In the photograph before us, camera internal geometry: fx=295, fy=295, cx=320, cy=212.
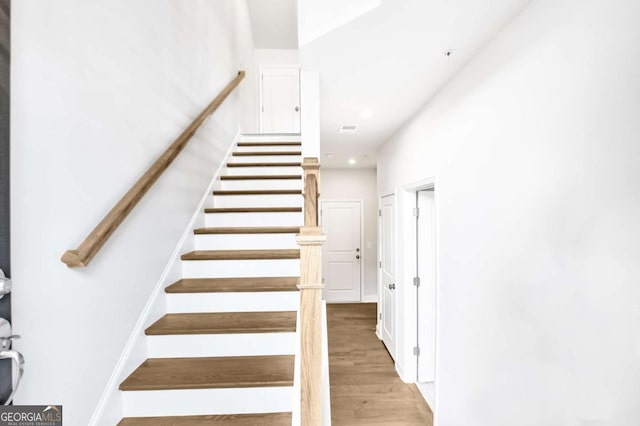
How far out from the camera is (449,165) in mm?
2076

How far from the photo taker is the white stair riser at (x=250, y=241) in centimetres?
227

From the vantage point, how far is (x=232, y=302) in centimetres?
180

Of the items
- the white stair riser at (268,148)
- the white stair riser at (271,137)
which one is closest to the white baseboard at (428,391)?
the white stair riser at (268,148)

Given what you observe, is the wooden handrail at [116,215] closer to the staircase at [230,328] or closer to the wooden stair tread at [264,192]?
the staircase at [230,328]

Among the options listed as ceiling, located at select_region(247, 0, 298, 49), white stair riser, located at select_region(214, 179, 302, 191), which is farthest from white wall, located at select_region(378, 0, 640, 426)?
ceiling, located at select_region(247, 0, 298, 49)

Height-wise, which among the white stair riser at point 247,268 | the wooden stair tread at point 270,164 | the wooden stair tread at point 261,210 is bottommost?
the white stair riser at point 247,268

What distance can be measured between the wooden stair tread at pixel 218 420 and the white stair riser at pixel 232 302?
568 mm

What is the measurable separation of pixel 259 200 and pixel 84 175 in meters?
1.62

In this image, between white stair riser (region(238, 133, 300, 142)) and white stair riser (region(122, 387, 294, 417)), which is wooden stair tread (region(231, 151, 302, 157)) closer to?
white stair riser (region(238, 133, 300, 142))

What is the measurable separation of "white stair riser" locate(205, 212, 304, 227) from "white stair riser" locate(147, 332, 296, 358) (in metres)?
1.08

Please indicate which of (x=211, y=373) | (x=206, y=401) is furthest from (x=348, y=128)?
(x=206, y=401)

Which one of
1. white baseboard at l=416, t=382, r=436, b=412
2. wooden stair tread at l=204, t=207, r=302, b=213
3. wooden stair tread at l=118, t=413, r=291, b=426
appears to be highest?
wooden stair tread at l=204, t=207, r=302, b=213

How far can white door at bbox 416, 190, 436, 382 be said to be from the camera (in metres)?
3.24

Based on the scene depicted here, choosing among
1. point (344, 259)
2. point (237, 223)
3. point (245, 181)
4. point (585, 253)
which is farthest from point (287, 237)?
point (344, 259)
